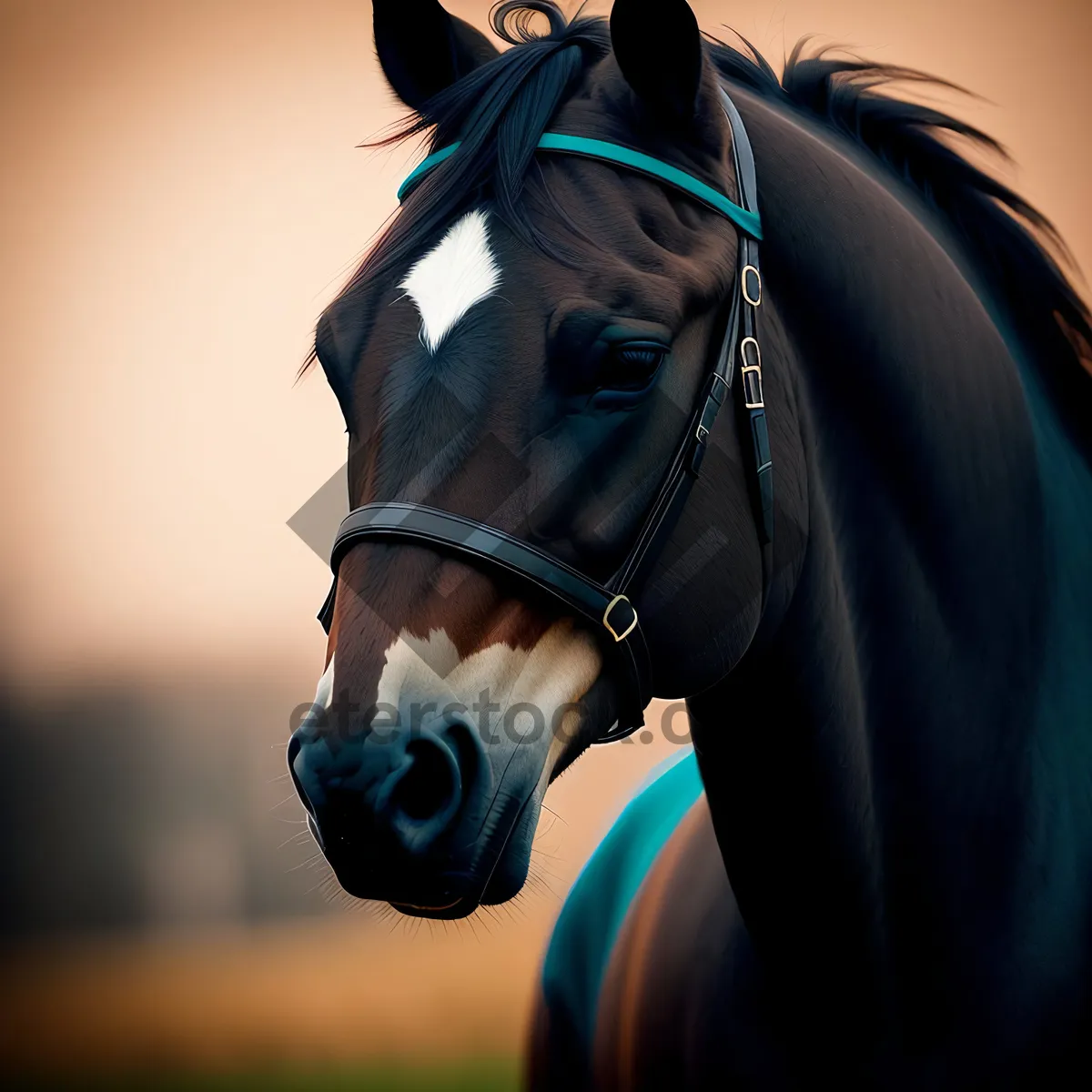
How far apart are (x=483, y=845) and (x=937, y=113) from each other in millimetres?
1467

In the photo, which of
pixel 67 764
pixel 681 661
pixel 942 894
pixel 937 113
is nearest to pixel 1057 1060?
pixel 942 894

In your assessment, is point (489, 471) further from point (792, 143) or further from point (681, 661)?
point (792, 143)

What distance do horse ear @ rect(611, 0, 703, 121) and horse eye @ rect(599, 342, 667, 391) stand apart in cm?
37

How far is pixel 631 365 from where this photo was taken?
119cm

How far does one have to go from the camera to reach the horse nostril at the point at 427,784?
102 cm

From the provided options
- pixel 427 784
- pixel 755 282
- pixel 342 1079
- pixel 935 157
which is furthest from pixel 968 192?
pixel 342 1079

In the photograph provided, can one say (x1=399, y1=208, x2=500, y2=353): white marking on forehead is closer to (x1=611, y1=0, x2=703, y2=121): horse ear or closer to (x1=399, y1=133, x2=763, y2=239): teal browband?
(x1=399, y1=133, x2=763, y2=239): teal browband

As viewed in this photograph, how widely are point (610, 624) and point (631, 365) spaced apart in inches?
12.1

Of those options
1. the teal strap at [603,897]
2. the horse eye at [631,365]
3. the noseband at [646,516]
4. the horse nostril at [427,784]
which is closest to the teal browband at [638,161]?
the noseband at [646,516]

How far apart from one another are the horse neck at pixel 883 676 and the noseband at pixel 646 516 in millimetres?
96

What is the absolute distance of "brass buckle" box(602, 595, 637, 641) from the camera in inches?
46.9

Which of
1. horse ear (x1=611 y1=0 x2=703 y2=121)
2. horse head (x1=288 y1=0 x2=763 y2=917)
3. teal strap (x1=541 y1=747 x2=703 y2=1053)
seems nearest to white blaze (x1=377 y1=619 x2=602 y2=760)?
horse head (x1=288 y1=0 x2=763 y2=917)

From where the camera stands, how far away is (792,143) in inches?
60.0

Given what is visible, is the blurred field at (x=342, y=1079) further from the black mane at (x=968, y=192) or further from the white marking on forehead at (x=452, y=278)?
the white marking on forehead at (x=452, y=278)
